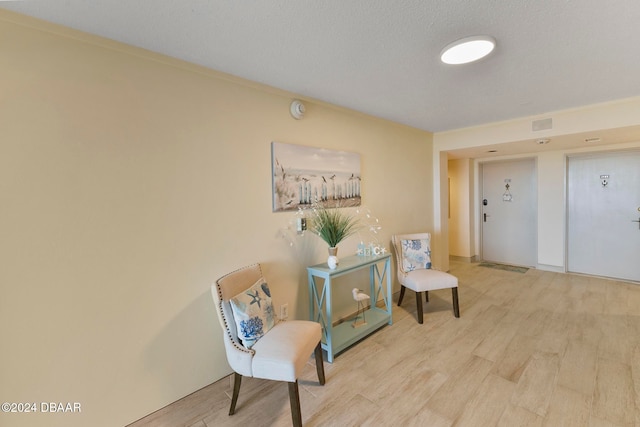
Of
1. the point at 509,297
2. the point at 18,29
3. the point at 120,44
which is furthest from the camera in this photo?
the point at 509,297

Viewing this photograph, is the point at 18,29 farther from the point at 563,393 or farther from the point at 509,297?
the point at 509,297

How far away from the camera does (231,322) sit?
1.76 m

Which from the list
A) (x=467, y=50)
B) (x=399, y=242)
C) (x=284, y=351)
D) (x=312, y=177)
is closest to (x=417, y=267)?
(x=399, y=242)

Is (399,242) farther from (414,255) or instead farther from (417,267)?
(417,267)

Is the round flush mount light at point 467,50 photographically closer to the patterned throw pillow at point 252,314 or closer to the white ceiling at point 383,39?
the white ceiling at point 383,39

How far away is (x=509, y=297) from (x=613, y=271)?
2.10m

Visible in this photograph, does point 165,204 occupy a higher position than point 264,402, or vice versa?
point 165,204

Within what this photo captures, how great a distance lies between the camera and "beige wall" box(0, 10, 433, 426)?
140cm

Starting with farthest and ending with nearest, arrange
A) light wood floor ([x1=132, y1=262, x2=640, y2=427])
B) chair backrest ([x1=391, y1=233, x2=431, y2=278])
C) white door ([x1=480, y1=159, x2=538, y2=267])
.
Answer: white door ([x1=480, y1=159, x2=538, y2=267])
chair backrest ([x1=391, y1=233, x2=431, y2=278])
light wood floor ([x1=132, y1=262, x2=640, y2=427])

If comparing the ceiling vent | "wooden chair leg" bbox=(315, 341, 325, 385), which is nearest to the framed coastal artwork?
"wooden chair leg" bbox=(315, 341, 325, 385)

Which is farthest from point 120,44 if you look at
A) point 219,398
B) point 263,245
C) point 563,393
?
point 563,393

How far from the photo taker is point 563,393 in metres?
1.84

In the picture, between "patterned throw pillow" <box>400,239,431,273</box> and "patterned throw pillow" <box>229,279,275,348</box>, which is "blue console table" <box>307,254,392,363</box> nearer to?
"patterned throw pillow" <box>400,239,431,273</box>

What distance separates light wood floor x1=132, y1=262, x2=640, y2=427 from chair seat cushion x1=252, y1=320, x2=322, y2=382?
0.40m
